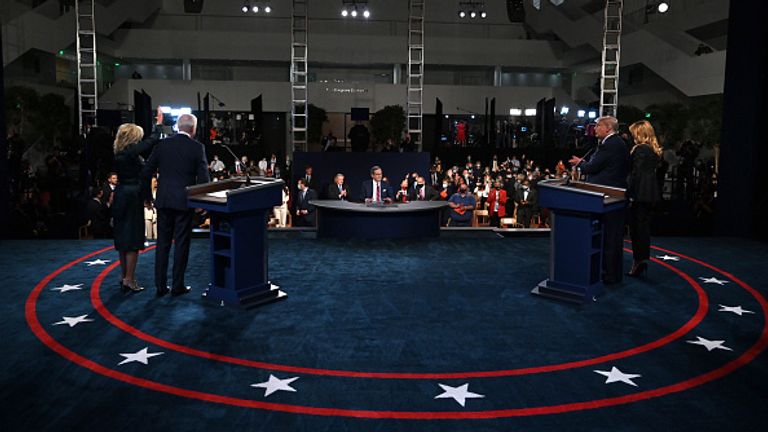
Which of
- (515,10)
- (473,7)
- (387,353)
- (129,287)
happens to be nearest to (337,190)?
(129,287)

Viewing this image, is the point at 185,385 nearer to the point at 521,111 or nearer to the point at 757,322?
the point at 757,322

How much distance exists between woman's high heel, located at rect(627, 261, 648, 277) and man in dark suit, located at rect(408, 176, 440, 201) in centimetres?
524

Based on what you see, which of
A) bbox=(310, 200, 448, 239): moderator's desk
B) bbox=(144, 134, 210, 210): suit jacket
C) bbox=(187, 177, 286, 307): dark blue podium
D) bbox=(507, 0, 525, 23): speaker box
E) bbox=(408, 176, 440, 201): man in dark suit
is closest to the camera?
bbox=(187, 177, 286, 307): dark blue podium

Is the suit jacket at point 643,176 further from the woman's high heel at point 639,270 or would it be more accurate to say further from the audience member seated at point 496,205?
the audience member seated at point 496,205

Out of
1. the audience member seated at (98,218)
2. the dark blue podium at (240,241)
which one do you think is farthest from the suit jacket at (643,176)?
the audience member seated at (98,218)

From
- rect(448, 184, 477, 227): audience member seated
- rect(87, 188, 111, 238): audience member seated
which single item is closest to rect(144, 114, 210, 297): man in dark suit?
rect(87, 188, 111, 238): audience member seated

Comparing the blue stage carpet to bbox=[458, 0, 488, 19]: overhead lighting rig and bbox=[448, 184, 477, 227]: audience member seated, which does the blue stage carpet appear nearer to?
bbox=[448, 184, 477, 227]: audience member seated

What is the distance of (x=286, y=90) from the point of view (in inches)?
1051

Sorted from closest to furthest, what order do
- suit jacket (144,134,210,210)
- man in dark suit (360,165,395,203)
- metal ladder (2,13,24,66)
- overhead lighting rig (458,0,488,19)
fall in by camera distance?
suit jacket (144,134,210,210), man in dark suit (360,165,395,203), metal ladder (2,13,24,66), overhead lighting rig (458,0,488,19)

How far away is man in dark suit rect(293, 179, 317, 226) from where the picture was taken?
11555 mm

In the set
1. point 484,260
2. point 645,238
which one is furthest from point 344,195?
point 645,238

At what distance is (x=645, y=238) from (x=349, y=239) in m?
4.31

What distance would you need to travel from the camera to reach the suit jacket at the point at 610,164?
6090 mm

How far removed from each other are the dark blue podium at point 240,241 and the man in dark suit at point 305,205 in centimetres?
580
